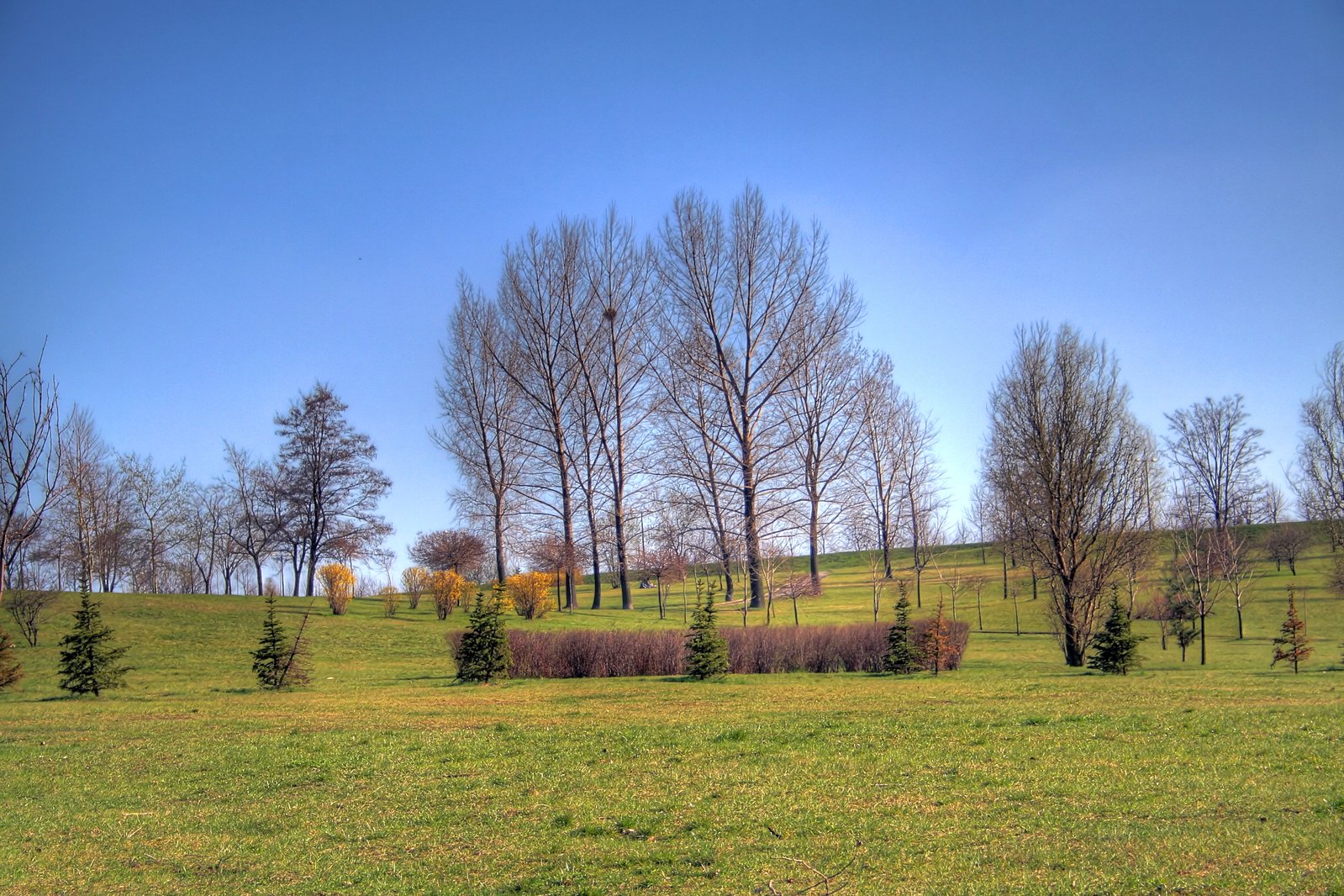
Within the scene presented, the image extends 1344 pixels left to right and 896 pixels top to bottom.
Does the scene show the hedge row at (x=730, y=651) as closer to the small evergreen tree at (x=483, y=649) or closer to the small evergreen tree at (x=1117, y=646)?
the small evergreen tree at (x=483, y=649)

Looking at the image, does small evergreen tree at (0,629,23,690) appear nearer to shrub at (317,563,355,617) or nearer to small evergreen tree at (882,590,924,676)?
shrub at (317,563,355,617)

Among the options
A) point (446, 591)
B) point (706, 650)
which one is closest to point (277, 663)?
point (706, 650)

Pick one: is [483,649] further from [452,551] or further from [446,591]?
[452,551]

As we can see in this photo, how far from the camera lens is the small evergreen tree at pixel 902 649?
20203 mm

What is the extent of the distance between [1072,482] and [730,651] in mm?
12476

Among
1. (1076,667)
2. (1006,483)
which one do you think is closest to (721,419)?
(1006,483)

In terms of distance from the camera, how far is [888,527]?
163 feet

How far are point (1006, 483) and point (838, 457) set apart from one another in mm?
9103

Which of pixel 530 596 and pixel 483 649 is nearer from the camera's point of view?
pixel 483 649

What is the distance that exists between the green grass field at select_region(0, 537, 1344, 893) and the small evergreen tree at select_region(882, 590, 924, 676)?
14.9 ft

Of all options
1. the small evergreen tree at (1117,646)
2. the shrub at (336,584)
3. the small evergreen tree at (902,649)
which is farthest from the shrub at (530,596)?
the small evergreen tree at (1117,646)

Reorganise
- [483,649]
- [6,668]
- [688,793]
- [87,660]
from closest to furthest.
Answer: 1. [688,793]
2. [87,660]
3. [6,668]
4. [483,649]

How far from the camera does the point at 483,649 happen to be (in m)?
19.4

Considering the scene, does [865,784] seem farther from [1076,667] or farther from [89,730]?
[1076,667]
